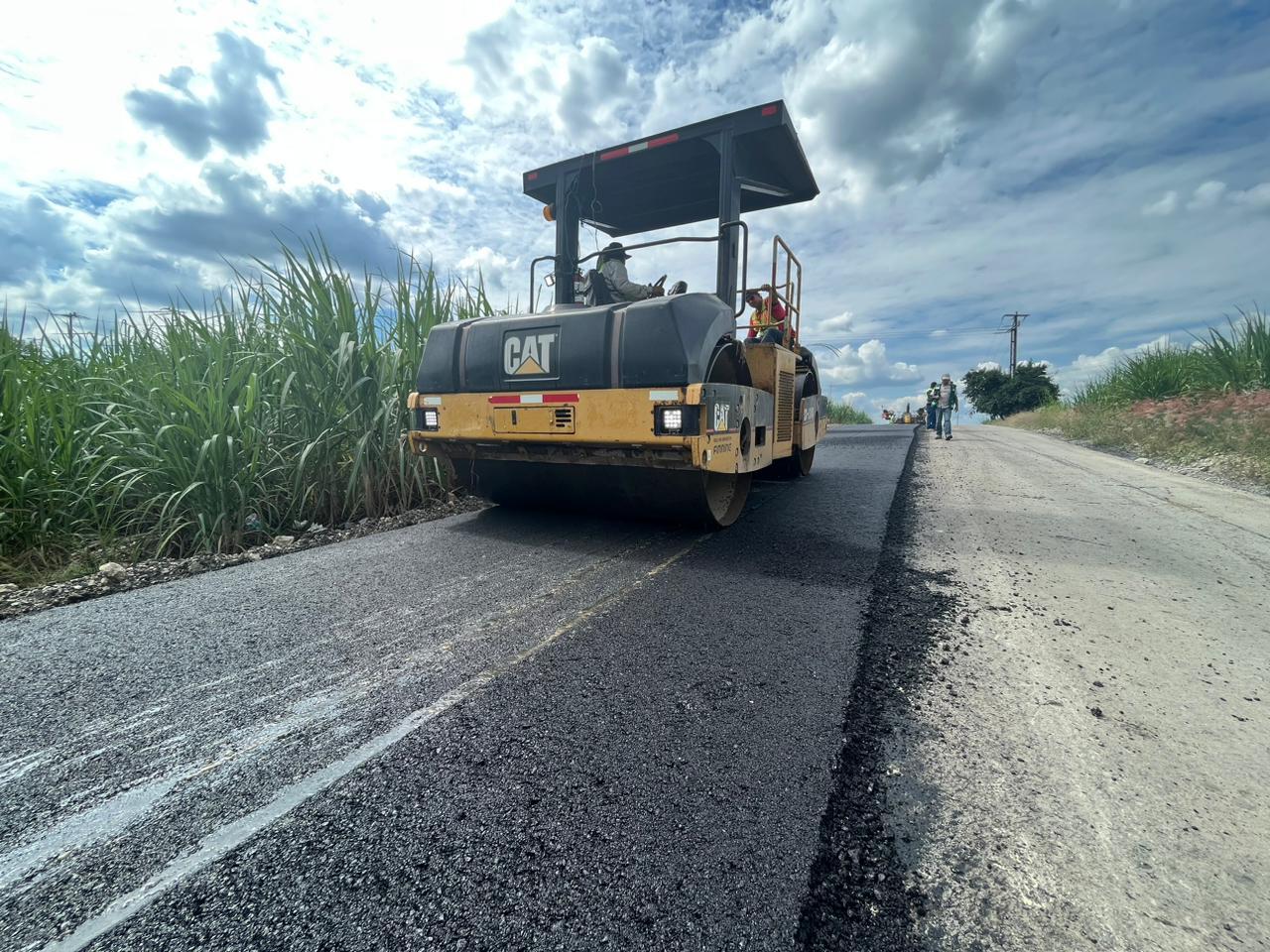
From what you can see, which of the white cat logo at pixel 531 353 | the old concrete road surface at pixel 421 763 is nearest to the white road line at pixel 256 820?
the old concrete road surface at pixel 421 763

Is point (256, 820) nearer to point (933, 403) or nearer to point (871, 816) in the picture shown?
point (871, 816)

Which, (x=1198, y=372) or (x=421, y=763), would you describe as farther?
(x=1198, y=372)

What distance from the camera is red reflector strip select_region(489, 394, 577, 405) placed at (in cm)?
340

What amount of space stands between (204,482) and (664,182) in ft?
13.5


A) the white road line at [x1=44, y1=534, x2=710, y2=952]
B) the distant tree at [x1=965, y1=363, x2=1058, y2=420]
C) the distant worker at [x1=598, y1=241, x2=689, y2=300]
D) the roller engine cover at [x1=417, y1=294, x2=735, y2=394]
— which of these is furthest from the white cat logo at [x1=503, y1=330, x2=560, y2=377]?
the distant tree at [x1=965, y1=363, x2=1058, y2=420]

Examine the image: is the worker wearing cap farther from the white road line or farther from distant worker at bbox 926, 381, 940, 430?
distant worker at bbox 926, 381, 940, 430

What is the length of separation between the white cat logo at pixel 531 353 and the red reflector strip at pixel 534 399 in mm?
133

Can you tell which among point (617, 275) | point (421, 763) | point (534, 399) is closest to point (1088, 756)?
point (421, 763)

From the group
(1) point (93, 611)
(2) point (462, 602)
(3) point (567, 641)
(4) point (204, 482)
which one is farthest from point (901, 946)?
(4) point (204, 482)

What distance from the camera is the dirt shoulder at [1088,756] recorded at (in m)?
1.07

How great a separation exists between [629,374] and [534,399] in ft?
2.14

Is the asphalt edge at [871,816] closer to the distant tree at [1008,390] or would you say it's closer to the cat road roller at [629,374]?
the cat road roller at [629,374]

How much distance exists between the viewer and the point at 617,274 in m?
4.31

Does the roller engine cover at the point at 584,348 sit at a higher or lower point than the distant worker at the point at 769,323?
lower
